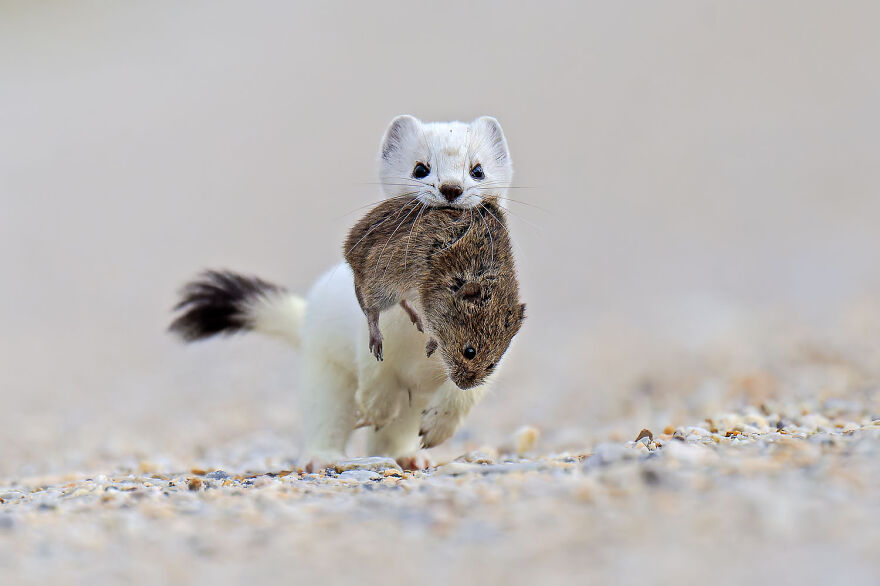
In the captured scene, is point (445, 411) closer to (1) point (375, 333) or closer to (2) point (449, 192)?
(1) point (375, 333)

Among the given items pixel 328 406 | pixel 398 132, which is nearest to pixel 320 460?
pixel 328 406

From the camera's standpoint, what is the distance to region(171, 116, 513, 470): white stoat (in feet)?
17.0

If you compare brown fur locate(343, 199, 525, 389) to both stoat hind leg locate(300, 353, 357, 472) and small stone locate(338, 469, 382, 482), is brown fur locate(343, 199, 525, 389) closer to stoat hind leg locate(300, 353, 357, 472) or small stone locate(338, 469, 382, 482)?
small stone locate(338, 469, 382, 482)

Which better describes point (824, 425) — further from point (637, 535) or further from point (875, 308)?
point (875, 308)

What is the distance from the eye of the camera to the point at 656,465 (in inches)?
134

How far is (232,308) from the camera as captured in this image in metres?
6.14

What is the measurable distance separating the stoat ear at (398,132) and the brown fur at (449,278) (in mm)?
904

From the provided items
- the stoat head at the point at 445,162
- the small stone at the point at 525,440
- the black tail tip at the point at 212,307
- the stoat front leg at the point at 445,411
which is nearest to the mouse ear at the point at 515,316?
the stoat head at the point at 445,162

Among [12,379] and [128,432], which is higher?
[12,379]

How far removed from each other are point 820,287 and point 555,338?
3.27 metres

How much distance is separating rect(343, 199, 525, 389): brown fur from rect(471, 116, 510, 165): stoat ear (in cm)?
103

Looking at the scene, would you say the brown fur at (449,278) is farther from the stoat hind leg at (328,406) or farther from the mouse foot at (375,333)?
the stoat hind leg at (328,406)

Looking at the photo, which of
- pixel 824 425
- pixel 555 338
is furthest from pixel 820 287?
pixel 824 425

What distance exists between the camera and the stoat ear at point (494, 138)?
570 centimetres
